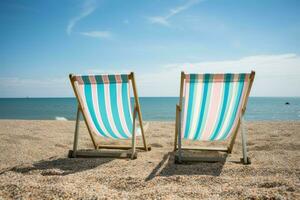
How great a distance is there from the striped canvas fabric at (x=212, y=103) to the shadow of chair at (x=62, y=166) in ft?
3.73

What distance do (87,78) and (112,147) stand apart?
1.15 m

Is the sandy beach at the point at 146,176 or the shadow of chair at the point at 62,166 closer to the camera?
the sandy beach at the point at 146,176

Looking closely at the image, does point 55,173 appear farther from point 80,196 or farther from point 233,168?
point 233,168

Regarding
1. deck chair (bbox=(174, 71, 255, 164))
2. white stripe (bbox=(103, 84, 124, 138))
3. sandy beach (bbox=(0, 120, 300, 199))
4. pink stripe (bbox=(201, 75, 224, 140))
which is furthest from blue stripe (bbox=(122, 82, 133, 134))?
pink stripe (bbox=(201, 75, 224, 140))

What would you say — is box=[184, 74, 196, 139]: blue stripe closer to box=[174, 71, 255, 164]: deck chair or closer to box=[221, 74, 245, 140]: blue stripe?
box=[174, 71, 255, 164]: deck chair

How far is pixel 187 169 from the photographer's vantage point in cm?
257

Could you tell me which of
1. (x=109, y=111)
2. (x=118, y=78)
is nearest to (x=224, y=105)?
(x=118, y=78)

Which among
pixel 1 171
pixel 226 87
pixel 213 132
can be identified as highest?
pixel 226 87

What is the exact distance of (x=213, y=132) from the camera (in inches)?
123

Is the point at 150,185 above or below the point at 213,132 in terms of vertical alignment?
below

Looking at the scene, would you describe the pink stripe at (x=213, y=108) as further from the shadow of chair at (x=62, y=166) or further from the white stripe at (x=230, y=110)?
the shadow of chair at (x=62, y=166)

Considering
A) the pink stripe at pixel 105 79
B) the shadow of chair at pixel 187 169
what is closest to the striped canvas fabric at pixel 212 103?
the shadow of chair at pixel 187 169

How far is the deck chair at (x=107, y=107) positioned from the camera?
307cm

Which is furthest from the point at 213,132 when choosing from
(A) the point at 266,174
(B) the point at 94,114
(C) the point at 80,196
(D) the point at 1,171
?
(D) the point at 1,171
